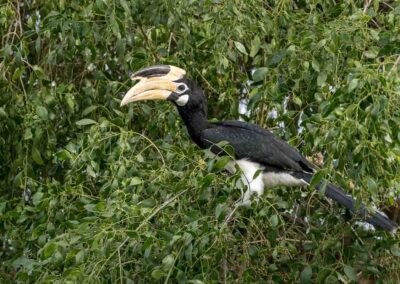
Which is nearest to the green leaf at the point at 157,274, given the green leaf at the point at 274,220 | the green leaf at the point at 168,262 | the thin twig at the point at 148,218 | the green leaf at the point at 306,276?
the green leaf at the point at 168,262

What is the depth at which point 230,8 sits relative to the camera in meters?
4.17

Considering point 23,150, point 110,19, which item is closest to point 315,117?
point 110,19

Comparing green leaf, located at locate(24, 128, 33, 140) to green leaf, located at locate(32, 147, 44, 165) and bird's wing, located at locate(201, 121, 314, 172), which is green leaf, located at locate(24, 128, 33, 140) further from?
bird's wing, located at locate(201, 121, 314, 172)

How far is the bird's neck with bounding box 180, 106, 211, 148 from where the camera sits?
175 inches

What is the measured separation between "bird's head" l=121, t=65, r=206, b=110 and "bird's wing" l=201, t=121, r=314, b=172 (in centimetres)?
15

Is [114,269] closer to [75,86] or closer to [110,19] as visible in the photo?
[110,19]

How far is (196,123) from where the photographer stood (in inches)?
176

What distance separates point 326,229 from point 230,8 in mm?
937

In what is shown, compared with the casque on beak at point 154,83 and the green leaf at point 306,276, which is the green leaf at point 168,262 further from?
the casque on beak at point 154,83

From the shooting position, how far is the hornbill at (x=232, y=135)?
417 cm

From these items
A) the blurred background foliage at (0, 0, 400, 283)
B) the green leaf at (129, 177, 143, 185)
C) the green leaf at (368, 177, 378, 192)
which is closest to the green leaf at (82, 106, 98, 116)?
the blurred background foliage at (0, 0, 400, 283)

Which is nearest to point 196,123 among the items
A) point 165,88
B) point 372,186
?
point 165,88

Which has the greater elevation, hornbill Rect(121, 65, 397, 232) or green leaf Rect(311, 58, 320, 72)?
green leaf Rect(311, 58, 320, 72)

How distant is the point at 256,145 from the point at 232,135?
0.40ft
